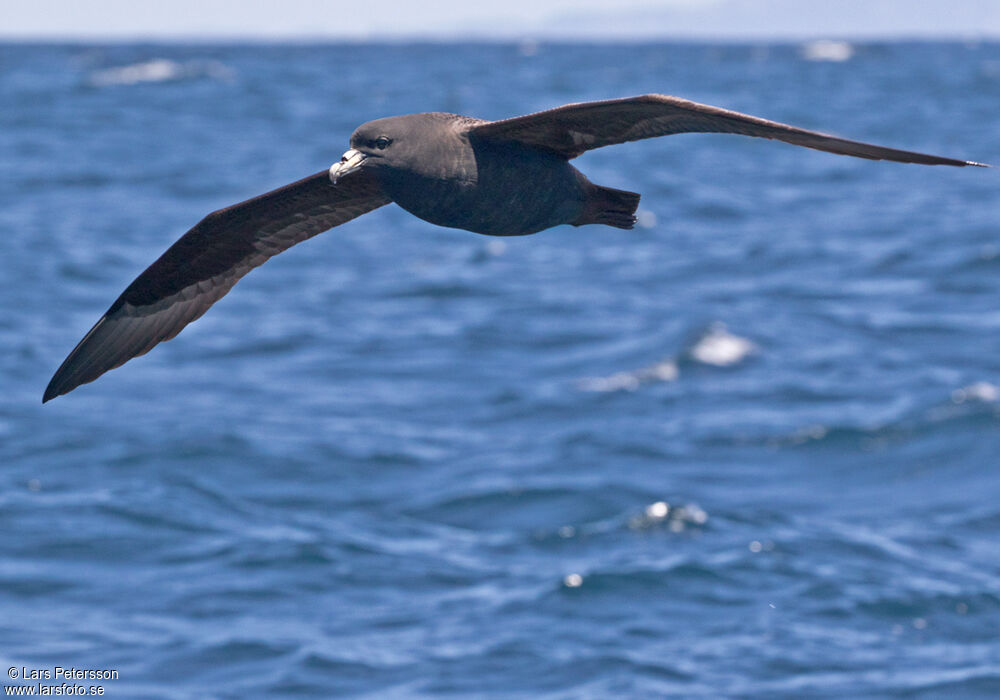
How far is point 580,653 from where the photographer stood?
1400cm

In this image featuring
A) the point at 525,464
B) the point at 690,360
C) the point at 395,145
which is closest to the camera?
the point at 395,145

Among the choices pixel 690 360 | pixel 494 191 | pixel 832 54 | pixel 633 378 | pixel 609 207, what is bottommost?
pixel 633 378

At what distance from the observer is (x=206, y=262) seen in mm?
8289

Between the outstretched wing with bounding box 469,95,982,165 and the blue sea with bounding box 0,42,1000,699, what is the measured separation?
8.11 metres

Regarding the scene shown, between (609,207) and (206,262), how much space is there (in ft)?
9.08

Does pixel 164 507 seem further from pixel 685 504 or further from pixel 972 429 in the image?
pixel 972 429

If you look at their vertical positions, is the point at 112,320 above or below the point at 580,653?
above

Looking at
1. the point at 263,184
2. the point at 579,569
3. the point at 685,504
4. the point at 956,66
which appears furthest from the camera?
the point at 956,66

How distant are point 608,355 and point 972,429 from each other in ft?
21.7

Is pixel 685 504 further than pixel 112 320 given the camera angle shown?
Yes

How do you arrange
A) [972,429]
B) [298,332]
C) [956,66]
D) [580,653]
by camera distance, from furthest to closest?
[956,66] < [298,332] < [972,429] < [580,653]

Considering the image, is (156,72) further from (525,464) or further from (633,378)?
(525,464)

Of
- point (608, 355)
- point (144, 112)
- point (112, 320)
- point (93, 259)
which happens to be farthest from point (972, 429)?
point (144, 112)

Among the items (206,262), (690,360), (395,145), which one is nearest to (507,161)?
(395,145)
